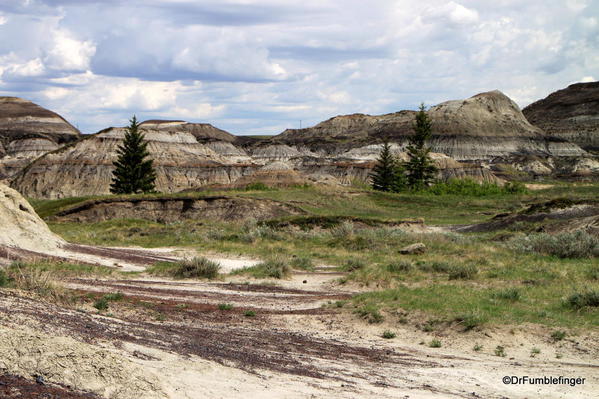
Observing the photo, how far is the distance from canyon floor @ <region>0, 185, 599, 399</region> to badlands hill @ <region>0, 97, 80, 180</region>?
13085cm

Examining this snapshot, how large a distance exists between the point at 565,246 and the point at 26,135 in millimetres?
157168

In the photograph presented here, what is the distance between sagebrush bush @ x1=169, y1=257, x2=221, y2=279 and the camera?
22.1 meters

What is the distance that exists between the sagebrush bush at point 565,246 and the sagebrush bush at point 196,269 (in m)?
14.0

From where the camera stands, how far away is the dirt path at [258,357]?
823cm

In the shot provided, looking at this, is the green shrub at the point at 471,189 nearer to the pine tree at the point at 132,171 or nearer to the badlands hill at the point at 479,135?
the pine tree at the point at 132,171

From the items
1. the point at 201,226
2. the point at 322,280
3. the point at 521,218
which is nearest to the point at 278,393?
the point at 322,280

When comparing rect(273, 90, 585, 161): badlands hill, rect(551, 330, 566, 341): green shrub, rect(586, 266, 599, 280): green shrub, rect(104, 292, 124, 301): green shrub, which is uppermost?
rect(273, 90, 585, 161): badlands hill

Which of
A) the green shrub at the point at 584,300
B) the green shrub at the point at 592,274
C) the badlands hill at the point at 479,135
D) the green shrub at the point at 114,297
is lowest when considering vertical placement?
the green shrub at the point at 592,274

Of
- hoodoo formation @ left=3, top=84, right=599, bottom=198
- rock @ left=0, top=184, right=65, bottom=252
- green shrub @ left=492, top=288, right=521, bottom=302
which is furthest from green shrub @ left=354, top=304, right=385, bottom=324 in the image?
hoodoo formation @ left=3, top=84, right=599, bottom=198

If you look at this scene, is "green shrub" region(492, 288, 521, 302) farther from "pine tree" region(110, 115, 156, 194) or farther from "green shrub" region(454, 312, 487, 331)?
"pine tree" region(110, 115, 156, 194)

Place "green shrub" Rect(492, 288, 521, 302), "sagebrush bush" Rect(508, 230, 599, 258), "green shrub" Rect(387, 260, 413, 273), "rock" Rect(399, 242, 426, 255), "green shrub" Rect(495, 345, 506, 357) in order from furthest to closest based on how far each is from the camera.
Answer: "rock" Rect(399, 242, 426, 255)
"sagebrush bush" Rect(508, 230, 599, 258)
"green shrub" Rect(387, 260, 413, 273)
"green shrub" Rect(492, 288, 521, 302)
"green shrub" Rect(495, 345, 506, 357)

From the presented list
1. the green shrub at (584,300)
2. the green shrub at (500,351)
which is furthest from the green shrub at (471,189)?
the green shrub at (500,351)

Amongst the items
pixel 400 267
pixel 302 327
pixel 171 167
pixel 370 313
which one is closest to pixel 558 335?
pixel 370 313

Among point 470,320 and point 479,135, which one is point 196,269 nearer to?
point 470,320
